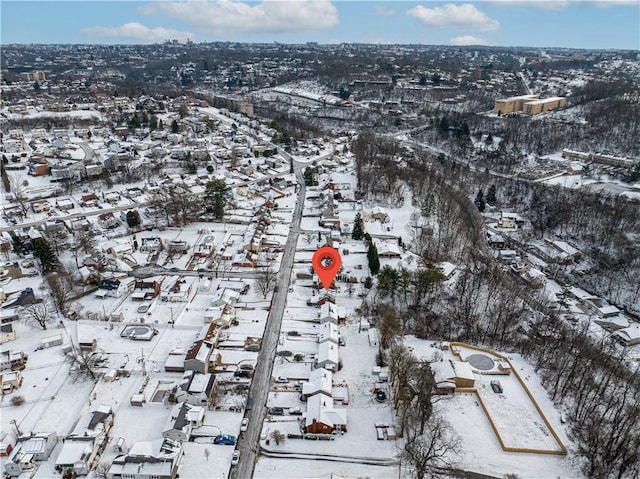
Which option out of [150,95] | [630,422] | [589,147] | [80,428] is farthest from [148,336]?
[150,95]

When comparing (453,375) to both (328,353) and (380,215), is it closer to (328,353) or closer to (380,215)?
(328,353)

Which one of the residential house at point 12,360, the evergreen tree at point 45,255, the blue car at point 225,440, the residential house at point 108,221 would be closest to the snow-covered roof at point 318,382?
the blue car at point 225,440

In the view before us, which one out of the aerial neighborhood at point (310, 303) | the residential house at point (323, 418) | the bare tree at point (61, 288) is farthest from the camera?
the bare tree at point (61, 288)

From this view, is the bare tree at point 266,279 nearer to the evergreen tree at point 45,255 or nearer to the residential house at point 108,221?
the evergreen tree at point 45,255

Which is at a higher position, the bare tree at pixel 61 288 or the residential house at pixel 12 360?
the bare tree at pixel 61 288

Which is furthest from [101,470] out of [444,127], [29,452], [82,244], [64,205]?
[444,127]

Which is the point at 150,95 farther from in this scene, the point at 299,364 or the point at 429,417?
the point at 429,417
